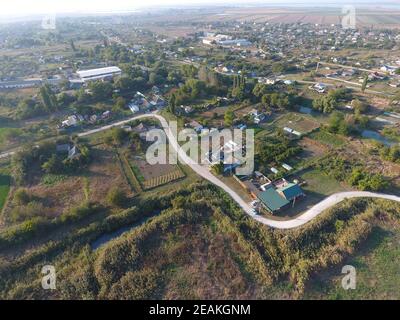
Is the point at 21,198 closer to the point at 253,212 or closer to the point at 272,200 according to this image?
the point at 253,212

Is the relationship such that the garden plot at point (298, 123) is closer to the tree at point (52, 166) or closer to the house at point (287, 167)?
the house at point (287, 167)

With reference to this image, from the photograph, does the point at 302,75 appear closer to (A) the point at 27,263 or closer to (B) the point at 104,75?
(B) the point at 104,75

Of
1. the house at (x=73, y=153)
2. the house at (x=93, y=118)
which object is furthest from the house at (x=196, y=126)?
the house at (x=73, y=153)

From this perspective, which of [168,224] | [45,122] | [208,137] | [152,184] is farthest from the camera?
[45,122]

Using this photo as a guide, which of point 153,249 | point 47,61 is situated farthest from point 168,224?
point 47,61

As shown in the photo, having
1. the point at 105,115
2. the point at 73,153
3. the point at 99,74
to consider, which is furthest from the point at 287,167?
the point at 99,74

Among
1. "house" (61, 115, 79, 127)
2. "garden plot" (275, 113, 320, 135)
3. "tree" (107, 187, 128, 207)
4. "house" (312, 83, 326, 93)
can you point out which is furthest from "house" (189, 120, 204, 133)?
"house" (312, 83, 326, 93)

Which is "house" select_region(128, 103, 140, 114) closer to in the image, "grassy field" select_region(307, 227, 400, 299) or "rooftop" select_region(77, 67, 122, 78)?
"rooftop" select_region(77, 67, 122, 78)
